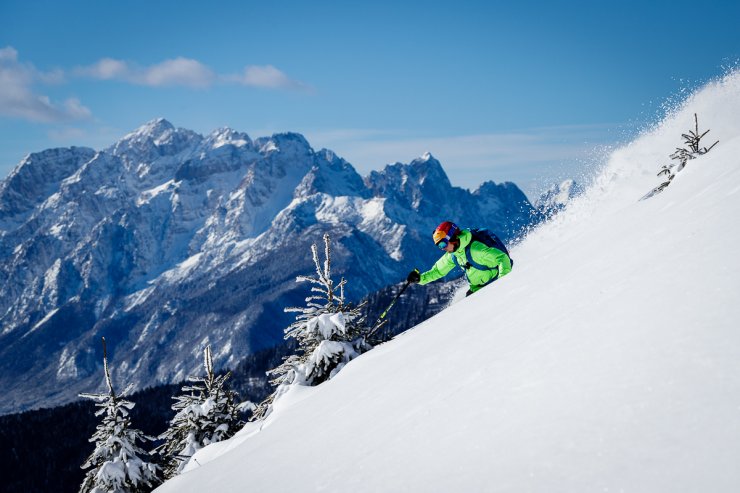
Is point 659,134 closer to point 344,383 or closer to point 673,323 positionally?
point 344,383

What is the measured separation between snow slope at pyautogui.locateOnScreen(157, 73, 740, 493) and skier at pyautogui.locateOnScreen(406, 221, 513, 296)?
10.0ft

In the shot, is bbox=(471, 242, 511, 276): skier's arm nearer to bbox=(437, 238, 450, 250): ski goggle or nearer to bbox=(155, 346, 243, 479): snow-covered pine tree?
bbox=(437, 238, 450, 250): ski goggle

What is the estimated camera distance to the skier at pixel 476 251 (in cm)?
1170

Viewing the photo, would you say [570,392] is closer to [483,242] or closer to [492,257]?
[492,257]

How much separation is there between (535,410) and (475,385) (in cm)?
116

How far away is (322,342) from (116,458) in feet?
31.4

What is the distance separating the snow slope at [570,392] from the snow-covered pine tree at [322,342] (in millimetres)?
4172

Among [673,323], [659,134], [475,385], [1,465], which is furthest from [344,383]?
[1,465]

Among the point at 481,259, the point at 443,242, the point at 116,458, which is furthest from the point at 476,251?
the point at 116,458

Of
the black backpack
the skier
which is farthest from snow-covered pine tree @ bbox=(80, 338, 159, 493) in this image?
the black backpack

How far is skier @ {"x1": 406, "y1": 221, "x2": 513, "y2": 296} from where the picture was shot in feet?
38.4

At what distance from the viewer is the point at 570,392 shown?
3.78 metres

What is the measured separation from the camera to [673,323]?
12.6 feet

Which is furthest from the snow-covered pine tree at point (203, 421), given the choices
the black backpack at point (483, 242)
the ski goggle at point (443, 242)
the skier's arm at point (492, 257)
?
the skier's arm at point (492, 257)
